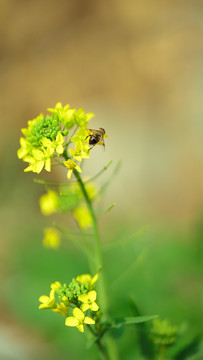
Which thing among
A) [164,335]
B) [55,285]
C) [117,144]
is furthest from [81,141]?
[117,144]

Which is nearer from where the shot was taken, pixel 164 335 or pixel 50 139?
pixel 50 139

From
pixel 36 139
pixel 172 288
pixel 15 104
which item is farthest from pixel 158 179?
pixel 36 139

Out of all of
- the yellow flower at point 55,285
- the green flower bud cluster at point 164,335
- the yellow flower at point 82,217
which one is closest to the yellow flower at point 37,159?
the yellow flower at point 55,285

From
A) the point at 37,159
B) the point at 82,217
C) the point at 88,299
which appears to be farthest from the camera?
the point at 82,217

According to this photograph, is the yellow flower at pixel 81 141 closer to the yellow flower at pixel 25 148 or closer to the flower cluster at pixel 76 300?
the yellow flower at pixel 25 148

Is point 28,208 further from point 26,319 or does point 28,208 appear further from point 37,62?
point 37,62

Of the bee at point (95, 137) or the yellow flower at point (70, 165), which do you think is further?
the bee at point (95, 137)

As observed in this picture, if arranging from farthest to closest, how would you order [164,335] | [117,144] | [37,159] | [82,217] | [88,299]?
[117,144], [82,217], [164,335], [37,159], [88,299]

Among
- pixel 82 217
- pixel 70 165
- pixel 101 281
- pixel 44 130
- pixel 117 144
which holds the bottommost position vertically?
pixel 101 281

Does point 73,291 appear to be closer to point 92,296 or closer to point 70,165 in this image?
point 92,296
